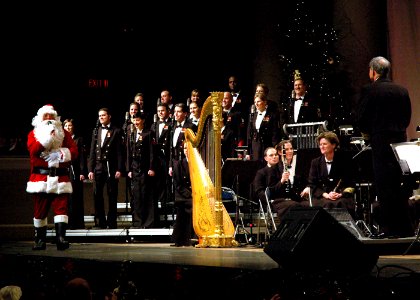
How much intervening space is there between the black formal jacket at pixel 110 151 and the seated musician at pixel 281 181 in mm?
3086

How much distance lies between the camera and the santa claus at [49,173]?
938cm

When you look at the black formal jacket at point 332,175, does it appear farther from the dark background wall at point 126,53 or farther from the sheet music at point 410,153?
the dark background wall at point 126,53

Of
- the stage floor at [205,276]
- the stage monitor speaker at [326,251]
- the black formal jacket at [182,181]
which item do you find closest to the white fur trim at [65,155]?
the stage floor at [205,276]

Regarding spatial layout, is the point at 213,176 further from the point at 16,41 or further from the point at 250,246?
the point at 16,41

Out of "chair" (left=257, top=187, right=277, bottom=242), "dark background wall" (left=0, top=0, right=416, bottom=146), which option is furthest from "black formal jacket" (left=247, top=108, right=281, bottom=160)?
"dark background wall" (left=0, top=0, right=416, bottom=146)

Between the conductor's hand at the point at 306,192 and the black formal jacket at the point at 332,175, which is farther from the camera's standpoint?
the conductor's hand at the point at 306,192

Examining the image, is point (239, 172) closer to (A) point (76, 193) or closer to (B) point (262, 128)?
(B) point (262, 128)

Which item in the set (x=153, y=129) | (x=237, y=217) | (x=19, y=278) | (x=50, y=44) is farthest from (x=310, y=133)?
(x=50, y=44)

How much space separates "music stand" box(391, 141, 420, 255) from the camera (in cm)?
751

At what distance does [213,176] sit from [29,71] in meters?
8.05

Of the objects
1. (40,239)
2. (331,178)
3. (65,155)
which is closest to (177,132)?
(65,155)

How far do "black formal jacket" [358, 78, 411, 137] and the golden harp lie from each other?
1.87 m

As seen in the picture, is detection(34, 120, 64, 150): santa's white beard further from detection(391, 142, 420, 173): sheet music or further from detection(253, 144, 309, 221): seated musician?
detection(391, 142, 420, 173): sheet music

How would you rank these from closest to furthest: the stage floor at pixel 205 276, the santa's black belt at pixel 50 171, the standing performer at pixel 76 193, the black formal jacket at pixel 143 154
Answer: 1. the stage floor at pixel 205 276
2. the santa's black belt at pixel 50 171
3. the black formal jacket at pixel 143 154
4. the standing performer at pixel 76 193
